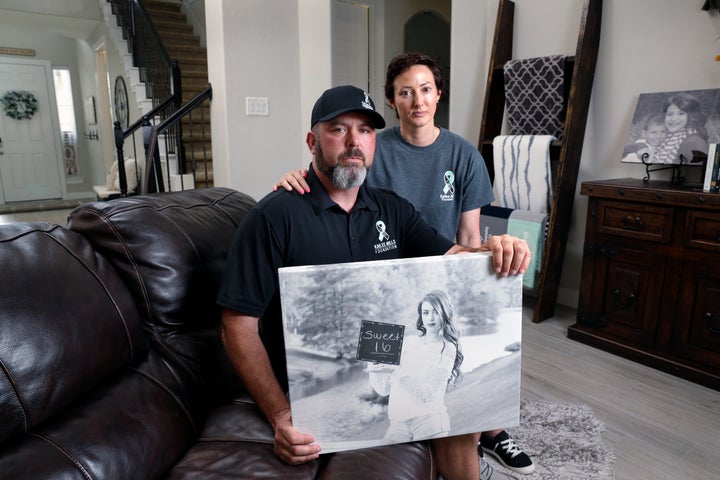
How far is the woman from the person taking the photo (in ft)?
5.32

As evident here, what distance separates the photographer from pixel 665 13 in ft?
8.58

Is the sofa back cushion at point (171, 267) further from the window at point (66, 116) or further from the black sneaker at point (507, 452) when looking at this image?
the window at point (66, 116)

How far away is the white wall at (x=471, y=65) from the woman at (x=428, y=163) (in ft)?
5.47

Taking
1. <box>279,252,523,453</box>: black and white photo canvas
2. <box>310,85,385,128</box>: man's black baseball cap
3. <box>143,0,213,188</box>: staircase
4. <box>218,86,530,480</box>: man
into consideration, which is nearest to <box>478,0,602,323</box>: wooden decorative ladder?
<box>218,86,530,480</box>: man

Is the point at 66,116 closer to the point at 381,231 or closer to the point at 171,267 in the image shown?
the point at 171,267

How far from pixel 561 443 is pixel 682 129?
5.82 ft

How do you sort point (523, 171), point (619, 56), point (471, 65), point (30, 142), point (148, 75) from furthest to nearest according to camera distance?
point (30, 142) → point (148, 75) → point (471, 65) → point (523, 171) → point (619, 56)

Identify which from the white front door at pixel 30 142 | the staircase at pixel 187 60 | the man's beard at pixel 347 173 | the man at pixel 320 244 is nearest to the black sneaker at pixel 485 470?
the man at pixel 320 244

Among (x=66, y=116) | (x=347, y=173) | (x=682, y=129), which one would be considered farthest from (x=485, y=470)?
(x=66, y=116)

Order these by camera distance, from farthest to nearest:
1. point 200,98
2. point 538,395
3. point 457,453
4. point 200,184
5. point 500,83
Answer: point 200,184
point 200,98
point 500,83
point 538,395
point 457,453

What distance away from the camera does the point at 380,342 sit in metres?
0.97

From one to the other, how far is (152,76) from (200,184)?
1.54 metres

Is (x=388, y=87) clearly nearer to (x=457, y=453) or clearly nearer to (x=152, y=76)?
(x=457, y=453)

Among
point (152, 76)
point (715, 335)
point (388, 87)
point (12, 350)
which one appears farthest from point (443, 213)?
point (152, 76)
